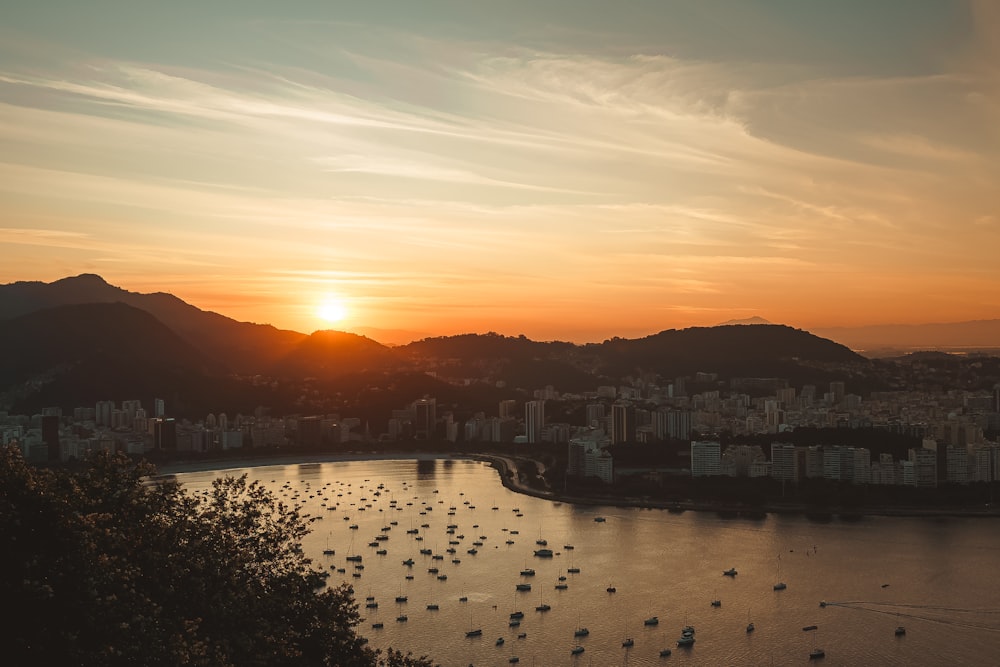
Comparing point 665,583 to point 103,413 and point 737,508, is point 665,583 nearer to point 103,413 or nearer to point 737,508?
point 737,508

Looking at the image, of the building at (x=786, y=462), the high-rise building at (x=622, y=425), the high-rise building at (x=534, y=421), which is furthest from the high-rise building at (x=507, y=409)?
the building at (x=786, y=462)

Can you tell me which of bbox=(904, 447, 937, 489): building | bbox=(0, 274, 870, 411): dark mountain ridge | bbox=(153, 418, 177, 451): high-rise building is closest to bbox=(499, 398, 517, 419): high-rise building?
bbox=(0, 274, 870, 411): dark mountain ridge

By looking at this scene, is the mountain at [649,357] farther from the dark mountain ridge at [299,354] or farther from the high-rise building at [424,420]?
the high-rise building at [424,420]

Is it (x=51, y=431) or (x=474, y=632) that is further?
(x=51, y=431)

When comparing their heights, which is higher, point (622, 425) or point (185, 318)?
point (185, 318)

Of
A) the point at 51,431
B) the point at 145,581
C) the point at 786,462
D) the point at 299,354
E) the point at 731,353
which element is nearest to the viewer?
the point at 145,581

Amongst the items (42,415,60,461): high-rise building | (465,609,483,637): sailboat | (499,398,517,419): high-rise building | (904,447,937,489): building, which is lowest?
(465,609,483,637): sailboat

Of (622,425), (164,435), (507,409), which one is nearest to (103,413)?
(164,435)

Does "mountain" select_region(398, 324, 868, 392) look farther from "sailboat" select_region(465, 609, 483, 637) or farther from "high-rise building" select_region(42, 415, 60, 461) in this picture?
"sailboat" select_region(465, 609, 483, 637)
